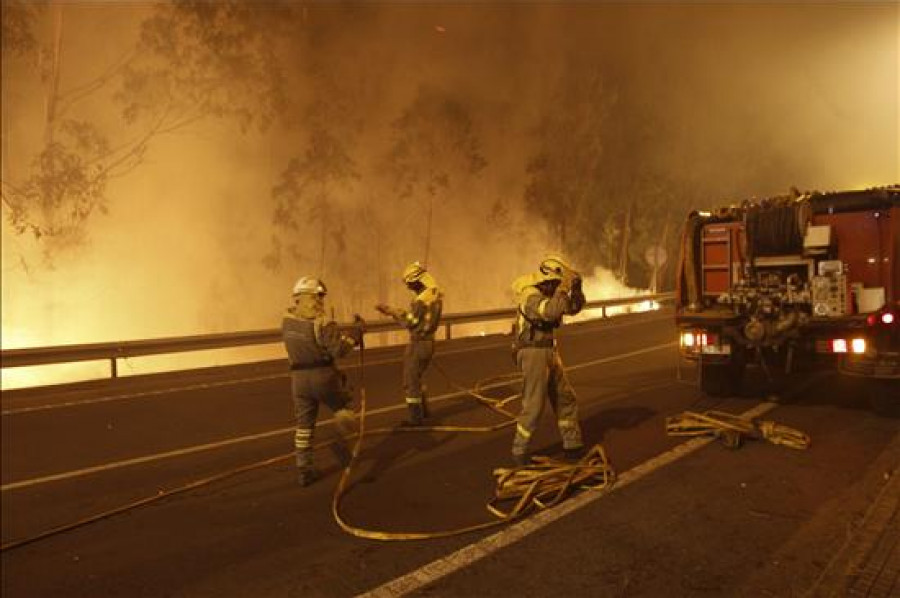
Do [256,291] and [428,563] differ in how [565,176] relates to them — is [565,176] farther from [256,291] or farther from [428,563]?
[428,563]

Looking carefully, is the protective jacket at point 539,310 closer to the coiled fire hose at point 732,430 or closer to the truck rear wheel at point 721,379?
the coiled fire hose at point 732,430

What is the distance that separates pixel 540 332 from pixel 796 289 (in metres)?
3.66

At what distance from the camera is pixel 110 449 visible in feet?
22.4

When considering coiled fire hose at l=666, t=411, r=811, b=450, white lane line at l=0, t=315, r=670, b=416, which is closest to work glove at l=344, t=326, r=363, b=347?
coiled fire hose at l=666, t=411, r=811, b=450

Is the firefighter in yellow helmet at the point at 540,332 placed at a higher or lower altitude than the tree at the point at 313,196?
lower

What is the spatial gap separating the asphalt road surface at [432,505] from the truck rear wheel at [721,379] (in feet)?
0.72

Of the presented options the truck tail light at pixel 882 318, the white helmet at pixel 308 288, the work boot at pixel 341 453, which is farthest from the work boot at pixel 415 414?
the truck tail light at pixel 882 318

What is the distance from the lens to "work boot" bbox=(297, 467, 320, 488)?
5.42 metres

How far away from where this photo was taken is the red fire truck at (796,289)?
270 inches

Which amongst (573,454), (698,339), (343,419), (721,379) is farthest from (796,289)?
(343,419)

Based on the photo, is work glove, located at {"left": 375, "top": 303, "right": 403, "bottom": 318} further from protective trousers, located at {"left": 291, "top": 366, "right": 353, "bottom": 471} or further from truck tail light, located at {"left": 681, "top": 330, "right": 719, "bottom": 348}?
truck tail light, located at {"left": 681, "top": 330, "right": 719, "bottom": 348}

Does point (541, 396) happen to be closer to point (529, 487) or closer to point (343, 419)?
point (529, 487)

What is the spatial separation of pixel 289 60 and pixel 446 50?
7.15m

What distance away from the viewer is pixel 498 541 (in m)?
4.04
